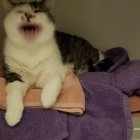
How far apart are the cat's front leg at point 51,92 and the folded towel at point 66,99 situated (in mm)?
30

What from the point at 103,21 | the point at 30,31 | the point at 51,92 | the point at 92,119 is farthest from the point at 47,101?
the point at 103,21

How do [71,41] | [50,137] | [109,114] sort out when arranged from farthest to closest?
[71,41]
[109,114]
[50,137]

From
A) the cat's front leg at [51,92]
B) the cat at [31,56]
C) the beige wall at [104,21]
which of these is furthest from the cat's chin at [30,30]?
the beige wall at [104,21]

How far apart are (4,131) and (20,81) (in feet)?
0.68

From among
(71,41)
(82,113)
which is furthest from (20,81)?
(71,41)

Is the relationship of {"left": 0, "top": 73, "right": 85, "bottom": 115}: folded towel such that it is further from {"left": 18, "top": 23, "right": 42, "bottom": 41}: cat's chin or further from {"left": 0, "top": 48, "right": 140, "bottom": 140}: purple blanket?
{"left": 18, "top": 23, "right": 42, "bottom": 41}: cat's chin

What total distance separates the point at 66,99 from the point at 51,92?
0.20 feet

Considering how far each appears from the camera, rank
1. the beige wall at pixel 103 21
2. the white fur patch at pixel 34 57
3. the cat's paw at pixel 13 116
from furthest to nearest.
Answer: the beige wall at pixel 103 21, the white fur patch at pixel 34 57, the cat's paw at pixel 13 116

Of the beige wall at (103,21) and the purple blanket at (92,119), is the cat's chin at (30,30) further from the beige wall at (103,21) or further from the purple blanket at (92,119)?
the beige wall at (103,21)

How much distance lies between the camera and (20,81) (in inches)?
44.2

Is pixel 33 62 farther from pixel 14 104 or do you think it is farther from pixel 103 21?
pixel 103 21

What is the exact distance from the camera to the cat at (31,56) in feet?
3.35

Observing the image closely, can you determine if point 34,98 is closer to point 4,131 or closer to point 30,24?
point 4,131

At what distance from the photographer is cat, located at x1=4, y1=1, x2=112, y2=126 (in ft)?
3.35
